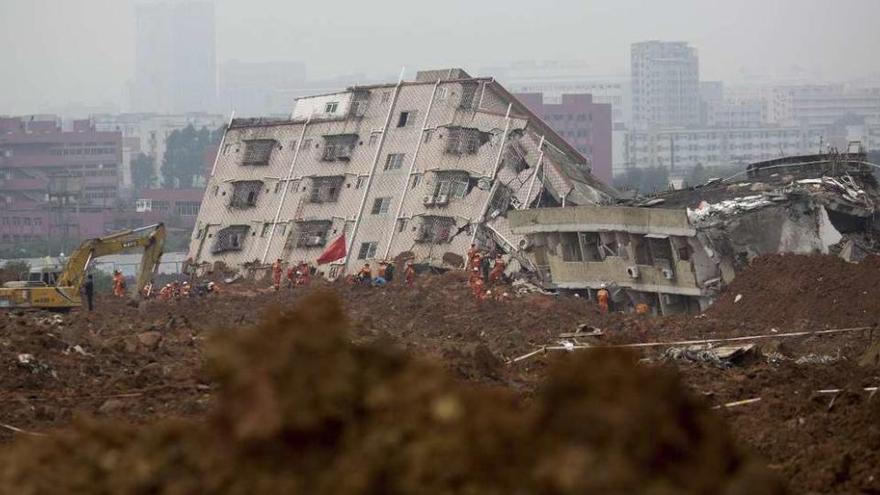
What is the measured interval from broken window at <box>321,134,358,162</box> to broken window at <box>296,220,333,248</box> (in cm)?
223

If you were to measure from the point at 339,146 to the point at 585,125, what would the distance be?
3338 inches

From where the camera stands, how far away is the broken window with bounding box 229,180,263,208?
57.2 metres

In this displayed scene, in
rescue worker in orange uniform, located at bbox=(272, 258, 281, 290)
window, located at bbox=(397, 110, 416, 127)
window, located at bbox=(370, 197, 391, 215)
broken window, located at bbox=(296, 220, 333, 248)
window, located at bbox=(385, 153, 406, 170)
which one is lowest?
rescue worker in orange uniform, located at bbox=(272, 258, 281, 290)

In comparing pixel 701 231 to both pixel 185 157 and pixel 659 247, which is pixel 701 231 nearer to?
pixel 659 247

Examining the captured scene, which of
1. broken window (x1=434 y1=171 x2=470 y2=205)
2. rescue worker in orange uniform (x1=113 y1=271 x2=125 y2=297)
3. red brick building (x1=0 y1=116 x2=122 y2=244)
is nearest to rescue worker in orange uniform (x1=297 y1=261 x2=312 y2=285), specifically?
broken window (x1=434 y1=171 x2=470 y2=205)

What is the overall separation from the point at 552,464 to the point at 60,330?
23.7m

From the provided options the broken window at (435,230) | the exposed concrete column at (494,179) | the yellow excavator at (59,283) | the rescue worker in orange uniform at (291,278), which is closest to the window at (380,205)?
the broken window at (435,230)

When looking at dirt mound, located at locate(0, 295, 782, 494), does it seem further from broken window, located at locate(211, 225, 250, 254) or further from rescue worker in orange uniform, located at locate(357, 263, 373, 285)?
broken window, located at locate(211, 225, 250, 254)

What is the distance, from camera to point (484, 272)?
44656 millimetres

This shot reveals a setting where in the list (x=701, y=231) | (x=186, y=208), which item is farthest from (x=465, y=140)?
(x=186, y=208)

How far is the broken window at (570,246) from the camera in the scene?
1689 inches

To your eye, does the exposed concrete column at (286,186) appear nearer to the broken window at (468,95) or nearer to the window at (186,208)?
the broken window at (468,95)

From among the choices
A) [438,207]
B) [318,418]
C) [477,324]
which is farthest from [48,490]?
[438,207]

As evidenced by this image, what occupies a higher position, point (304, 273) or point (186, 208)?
point (186, 208)
